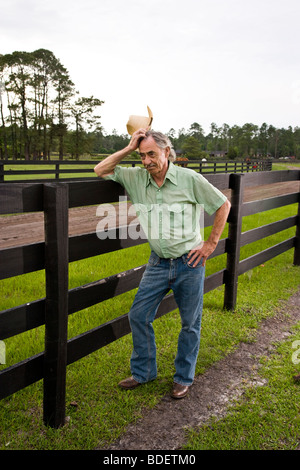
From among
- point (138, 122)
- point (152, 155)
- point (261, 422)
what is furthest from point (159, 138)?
point (261, 422)

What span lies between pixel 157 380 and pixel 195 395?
12.7 inches

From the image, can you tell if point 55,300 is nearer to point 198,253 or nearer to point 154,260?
point 154,260

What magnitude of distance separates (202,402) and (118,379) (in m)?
0.66

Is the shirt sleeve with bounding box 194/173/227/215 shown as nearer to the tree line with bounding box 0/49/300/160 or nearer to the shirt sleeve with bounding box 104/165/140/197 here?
the shirt sleeve with bounding box 104/165/140/197

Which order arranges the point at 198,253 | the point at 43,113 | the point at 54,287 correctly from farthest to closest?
the point at 43,113 → the point at 198,253 → the point at 54,287

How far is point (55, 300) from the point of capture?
2393 millimetres

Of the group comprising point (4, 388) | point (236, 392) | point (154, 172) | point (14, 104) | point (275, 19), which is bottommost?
point (236, 392)

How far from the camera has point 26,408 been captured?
2.75 m

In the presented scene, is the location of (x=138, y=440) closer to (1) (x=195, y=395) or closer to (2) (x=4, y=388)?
(1) (x=195, y=395)

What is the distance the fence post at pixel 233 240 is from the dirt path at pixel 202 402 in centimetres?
61

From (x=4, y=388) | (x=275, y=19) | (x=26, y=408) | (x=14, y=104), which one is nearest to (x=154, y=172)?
(x=4, y=388)

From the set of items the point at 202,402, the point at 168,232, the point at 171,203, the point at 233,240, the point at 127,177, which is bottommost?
the point at 202,402

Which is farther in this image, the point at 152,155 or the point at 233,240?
the point at 233,240

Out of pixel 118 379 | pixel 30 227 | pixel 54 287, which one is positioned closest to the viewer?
pixel 54 287
